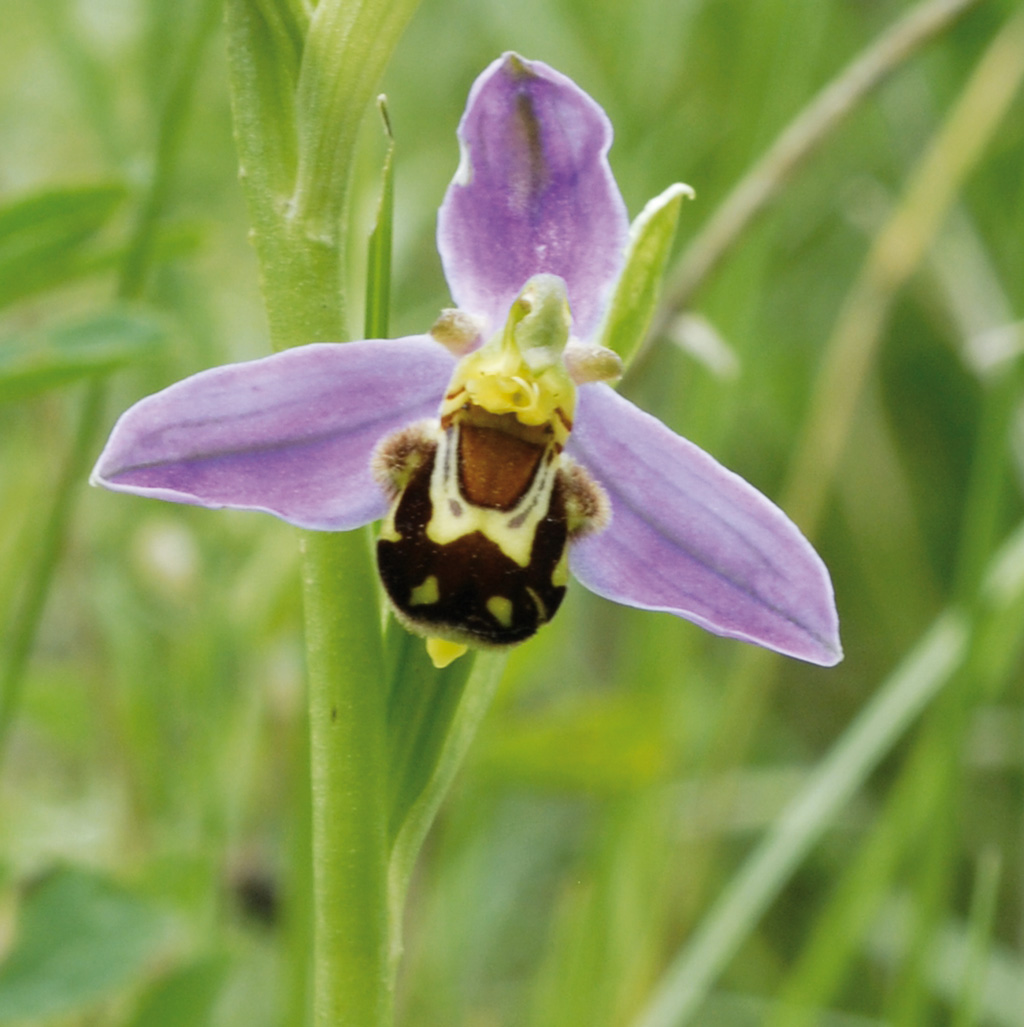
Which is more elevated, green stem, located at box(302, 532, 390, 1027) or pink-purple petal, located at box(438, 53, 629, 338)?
pink-purple petal, located at box(438, 53, 629, 338)

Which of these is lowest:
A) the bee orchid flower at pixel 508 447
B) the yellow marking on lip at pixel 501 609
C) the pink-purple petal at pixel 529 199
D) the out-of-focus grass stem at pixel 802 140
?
the yellow marking on lip at pixel 501 609

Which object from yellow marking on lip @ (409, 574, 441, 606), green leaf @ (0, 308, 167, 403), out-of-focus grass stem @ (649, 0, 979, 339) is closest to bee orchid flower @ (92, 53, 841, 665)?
yellow marking on lip @ (409, 574, 441, 606)

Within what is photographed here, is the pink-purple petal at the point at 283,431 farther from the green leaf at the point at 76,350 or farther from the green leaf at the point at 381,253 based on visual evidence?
the green leaf at the point at 76,350

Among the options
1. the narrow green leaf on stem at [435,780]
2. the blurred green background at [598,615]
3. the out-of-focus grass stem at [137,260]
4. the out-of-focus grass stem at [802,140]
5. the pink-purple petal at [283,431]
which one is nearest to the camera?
the pink-purple petal at [283,431]

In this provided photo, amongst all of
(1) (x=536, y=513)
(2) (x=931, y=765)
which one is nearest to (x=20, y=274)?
(1) (x=536, y=513)

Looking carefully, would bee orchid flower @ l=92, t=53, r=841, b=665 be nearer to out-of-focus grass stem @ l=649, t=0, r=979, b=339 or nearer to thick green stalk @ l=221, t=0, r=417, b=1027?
thick green stalk @ l=221, t=0, r=417, b=1027

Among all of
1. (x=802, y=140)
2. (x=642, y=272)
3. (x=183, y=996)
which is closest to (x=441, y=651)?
(x=642, y=272)

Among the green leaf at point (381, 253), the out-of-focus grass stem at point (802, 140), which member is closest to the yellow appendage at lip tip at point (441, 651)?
the green leaf at point (381, 253)
